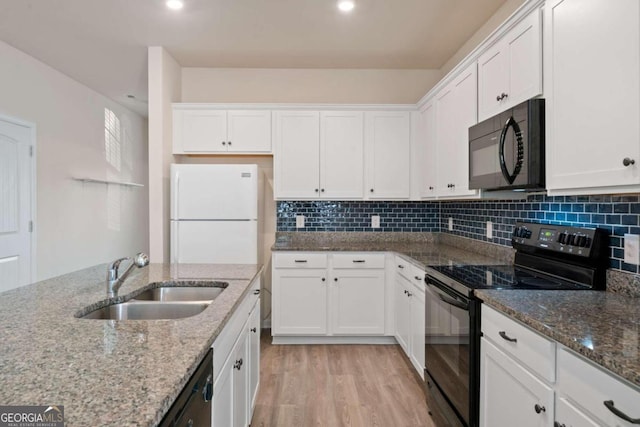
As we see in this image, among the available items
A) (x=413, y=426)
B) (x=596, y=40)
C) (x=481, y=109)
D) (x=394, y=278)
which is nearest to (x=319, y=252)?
(x=394, y=278)

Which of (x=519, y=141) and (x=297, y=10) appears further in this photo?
(x=297, y=10)

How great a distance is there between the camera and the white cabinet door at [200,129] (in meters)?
3.35

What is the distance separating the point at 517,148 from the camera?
1720mm

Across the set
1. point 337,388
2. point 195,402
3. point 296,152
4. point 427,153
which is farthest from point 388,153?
point 195,402

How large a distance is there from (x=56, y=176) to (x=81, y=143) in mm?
614

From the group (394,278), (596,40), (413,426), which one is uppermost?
(596,40)

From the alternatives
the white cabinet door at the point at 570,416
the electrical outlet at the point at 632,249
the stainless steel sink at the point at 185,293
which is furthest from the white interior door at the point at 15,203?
the electrical outlet at the point at 632,249

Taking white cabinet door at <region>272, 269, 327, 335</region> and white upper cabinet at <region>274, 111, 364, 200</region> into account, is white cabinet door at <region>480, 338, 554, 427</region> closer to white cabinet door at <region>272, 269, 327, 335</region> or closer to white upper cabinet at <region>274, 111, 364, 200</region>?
white cabinet door at <region>272, 269, 327, 335</region>

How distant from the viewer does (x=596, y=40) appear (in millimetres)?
1288

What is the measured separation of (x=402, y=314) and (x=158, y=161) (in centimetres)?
251

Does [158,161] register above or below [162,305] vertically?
above

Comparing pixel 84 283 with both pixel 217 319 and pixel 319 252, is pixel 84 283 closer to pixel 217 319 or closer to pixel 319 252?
pixel 217 319

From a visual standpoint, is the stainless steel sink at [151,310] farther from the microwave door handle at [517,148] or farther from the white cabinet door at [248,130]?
the white cabinet door at [248,130]

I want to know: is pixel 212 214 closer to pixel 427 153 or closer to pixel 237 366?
pixel 237 366
